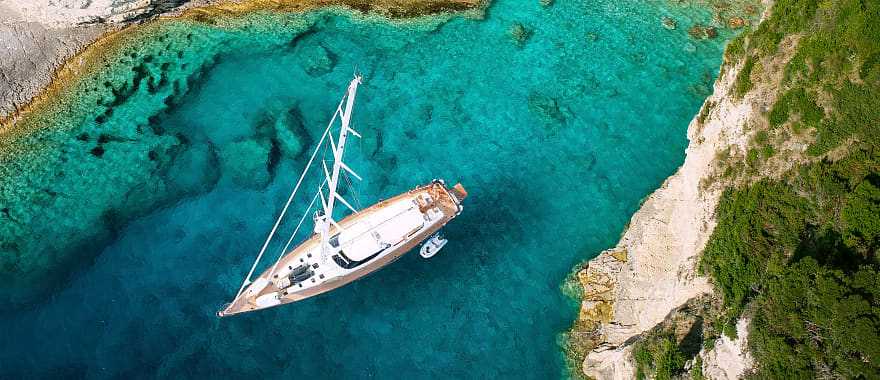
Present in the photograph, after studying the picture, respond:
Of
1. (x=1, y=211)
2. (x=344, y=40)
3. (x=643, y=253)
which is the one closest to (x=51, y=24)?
(x=1, y=211)

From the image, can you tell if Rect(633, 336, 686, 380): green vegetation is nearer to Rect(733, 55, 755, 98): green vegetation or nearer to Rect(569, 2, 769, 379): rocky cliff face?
Rect(569, 2, 769, 379): rocky cliff face

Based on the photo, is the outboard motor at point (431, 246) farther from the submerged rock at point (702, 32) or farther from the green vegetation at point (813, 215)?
the submerged rock at point (702, 32)

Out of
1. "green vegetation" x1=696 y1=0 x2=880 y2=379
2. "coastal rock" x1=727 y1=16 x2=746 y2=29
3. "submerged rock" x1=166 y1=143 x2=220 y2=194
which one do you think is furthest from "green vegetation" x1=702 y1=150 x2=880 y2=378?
"submerged rock" x1=166 y1=143 x2=220 y2=194

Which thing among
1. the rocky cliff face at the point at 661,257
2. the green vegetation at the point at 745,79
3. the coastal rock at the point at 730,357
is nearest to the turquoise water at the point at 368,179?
the rocky cliff face at the point at 661,257

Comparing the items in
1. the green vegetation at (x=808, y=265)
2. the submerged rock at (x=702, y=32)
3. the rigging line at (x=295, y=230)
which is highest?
the submerged rock at (x=702, y=32)

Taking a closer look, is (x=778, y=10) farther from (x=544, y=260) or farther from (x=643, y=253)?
(x=544, y=260)

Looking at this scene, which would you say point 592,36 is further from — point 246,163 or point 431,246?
point 246,163

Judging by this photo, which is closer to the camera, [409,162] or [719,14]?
[409,162]
